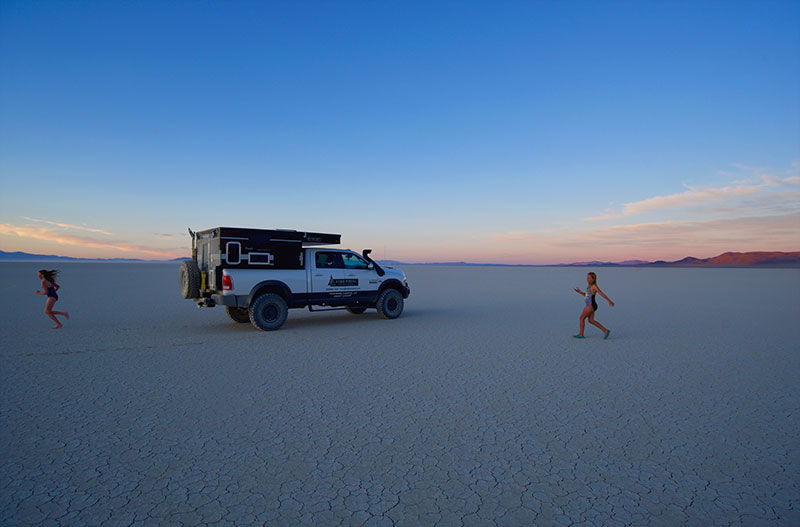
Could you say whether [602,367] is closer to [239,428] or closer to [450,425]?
[450,425]

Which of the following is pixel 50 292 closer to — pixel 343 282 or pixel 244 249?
pixel 244 249

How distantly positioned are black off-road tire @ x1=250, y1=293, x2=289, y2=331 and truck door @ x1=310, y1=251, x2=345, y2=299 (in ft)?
3.38

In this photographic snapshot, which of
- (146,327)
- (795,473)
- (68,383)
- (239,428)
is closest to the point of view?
(795,473)

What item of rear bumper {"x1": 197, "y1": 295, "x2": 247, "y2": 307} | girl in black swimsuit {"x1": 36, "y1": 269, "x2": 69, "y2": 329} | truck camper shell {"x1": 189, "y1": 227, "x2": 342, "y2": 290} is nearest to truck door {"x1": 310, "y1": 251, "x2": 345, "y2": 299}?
truck camper shell {"x1": 189, "y1": 227, "x2": 342, "y2": 290}

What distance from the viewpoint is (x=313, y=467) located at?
4.02 m

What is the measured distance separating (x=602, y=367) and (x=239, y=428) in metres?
5.76

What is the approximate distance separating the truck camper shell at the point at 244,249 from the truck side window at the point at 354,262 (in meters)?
1.07

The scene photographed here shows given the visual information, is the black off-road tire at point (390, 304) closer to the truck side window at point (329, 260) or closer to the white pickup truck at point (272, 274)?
the white pickup truck at point (272, 274)

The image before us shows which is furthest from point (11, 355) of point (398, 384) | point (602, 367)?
point (602, 367)

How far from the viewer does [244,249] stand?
1104cm

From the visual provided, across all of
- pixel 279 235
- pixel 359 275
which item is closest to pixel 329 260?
pixel 359 275

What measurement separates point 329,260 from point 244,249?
7.81ft

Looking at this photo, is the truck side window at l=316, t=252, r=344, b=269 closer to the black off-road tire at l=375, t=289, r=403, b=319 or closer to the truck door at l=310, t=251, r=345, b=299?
the truck door at l=310, t=251, r=345, b=299

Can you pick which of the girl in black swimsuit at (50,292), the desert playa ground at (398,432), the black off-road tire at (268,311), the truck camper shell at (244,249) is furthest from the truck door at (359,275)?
the girl in black swimsuit at (50,292)
